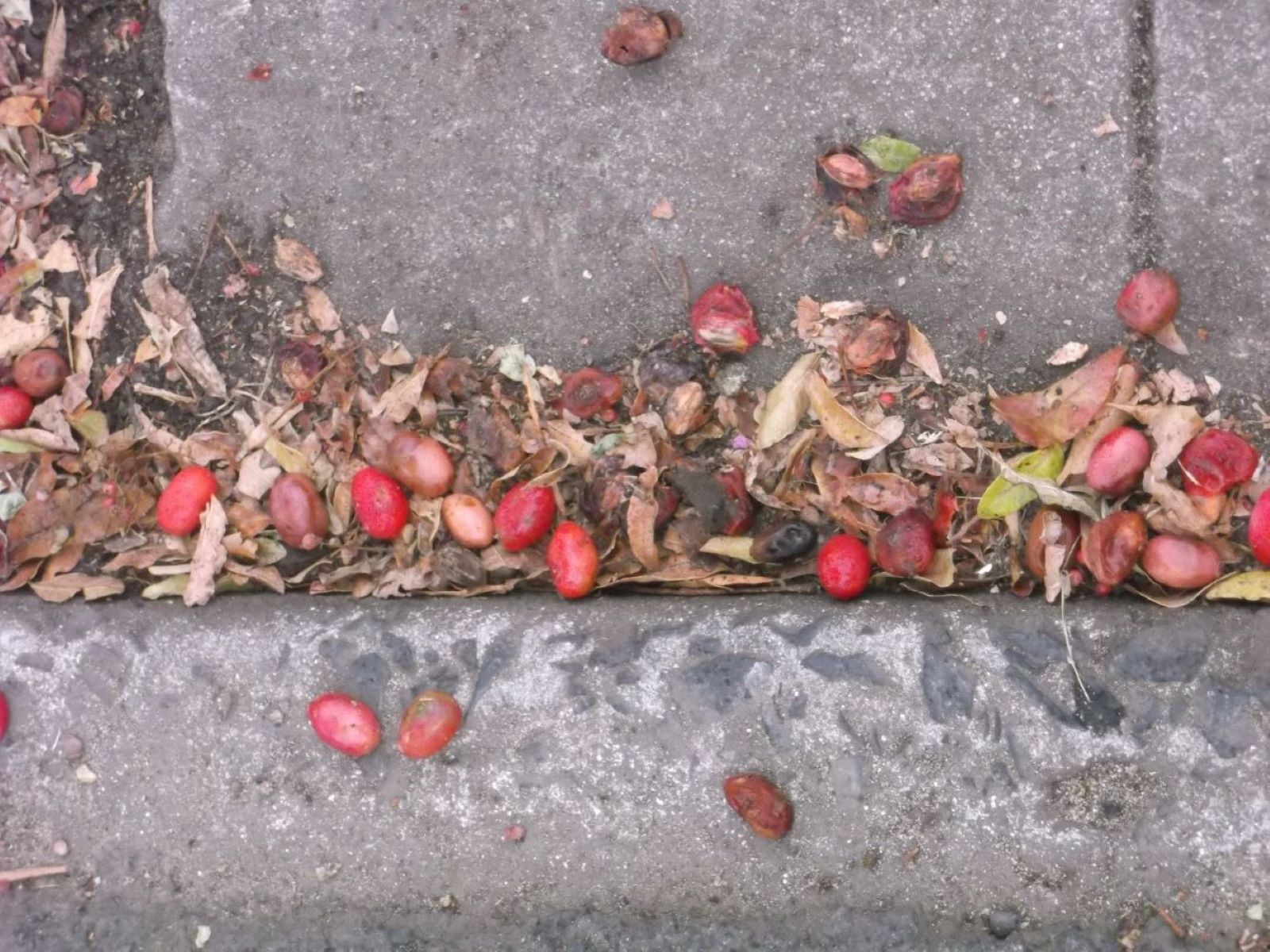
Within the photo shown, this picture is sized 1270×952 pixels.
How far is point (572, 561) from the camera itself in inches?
88.5

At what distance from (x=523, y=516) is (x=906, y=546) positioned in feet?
2.54

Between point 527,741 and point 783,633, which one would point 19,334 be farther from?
point 783,633

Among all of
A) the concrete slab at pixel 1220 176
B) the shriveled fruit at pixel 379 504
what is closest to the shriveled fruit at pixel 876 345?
the concrete slab at pixel 1220 176

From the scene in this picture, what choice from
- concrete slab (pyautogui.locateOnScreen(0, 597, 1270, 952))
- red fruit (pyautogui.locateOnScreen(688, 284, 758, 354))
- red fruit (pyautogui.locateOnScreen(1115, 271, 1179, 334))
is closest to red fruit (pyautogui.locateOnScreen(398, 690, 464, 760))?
concrete slab (pyautogui.locateOnScreen(0, 597, 1270, 952))

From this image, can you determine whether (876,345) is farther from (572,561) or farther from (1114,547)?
(572,561)

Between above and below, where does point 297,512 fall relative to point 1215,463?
below

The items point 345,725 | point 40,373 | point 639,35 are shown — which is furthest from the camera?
point 40,373

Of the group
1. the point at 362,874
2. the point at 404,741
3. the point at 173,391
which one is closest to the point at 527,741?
the point at 404,741

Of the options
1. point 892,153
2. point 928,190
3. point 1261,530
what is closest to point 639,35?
point 892,153

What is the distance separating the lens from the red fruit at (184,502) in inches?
94.9

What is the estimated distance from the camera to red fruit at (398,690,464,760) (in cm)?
209

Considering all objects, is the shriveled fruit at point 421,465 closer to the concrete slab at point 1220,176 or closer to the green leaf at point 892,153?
the green leaf at point 892,153

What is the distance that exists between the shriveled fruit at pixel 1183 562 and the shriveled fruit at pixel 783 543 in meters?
0.66

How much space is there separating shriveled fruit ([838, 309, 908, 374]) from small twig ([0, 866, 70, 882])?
1.88m
